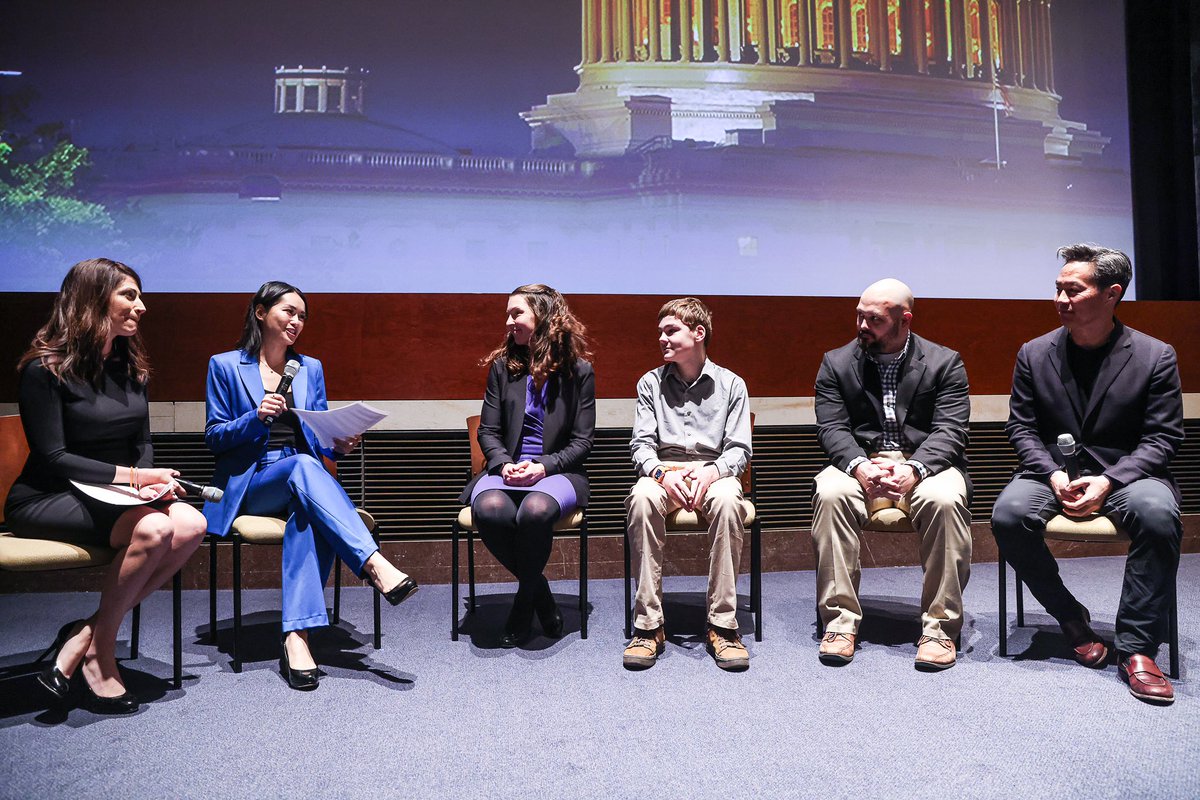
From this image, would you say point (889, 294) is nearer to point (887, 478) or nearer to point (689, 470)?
point (887, 478)

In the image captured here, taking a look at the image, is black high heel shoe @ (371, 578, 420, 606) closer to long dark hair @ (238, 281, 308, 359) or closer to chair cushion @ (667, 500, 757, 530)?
chair cushion @ (667, 500, 757, 530)

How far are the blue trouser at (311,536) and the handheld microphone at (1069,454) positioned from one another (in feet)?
7.08

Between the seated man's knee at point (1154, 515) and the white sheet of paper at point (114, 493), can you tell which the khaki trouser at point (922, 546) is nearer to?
the seated man's knee at point (1154, 515)

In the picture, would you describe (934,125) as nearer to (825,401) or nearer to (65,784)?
(825,401)

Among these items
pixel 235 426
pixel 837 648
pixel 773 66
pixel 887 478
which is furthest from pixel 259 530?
pixel 773 66

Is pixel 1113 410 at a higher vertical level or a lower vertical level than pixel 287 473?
higher

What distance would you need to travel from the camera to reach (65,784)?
172 centimetres

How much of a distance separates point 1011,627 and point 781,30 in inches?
121

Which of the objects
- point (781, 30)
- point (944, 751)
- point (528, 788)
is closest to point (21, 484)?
point (528, 788)

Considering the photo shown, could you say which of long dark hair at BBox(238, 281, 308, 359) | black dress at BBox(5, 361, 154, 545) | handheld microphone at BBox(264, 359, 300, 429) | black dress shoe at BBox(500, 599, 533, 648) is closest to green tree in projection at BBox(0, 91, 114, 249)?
long dark hair at BBox(238, 281, 308, 359)

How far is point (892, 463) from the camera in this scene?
2686 mm

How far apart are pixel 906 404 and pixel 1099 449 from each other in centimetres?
60

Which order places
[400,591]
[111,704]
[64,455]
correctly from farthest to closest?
[400,591] → [64,455] → [111,704]

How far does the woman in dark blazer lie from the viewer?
9.27 ft
